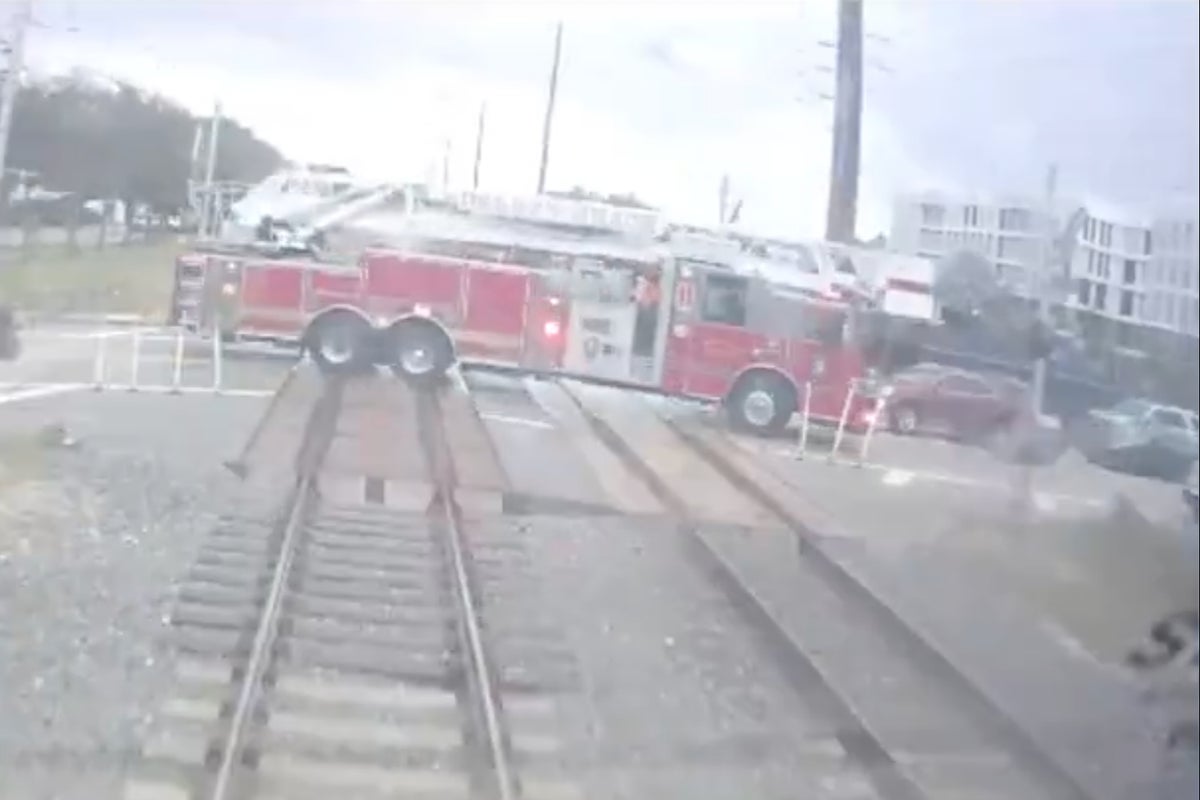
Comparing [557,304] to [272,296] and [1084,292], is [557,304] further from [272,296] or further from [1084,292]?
[1084,292]

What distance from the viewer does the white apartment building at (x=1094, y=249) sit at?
492 centimetres

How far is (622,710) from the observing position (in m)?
4.78

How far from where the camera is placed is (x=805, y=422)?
5164mm

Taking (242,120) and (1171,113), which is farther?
(1171,113)

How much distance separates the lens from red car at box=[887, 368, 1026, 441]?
5039mm

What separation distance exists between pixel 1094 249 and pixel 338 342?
1.86 meters

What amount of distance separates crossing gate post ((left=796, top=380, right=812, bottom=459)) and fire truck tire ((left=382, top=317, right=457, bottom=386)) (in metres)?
0.89

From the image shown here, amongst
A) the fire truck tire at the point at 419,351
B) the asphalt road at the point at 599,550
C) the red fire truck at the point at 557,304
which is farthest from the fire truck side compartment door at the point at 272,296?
the fire truck tire at the point at 419,351

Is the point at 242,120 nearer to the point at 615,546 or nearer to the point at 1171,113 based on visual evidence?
the point at 615,546

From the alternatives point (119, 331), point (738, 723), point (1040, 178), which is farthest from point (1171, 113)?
point (119, 331)

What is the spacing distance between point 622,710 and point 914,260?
1.26 metres

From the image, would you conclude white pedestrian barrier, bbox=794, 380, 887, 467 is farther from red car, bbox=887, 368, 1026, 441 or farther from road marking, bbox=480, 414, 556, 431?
road marking, bbox=480, 414, 556, 431

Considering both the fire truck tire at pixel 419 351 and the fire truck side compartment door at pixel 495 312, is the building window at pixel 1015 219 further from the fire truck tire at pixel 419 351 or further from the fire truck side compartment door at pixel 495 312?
the fire truck tire at pixel 419 351

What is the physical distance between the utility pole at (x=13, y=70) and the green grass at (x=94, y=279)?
0.23 metres
